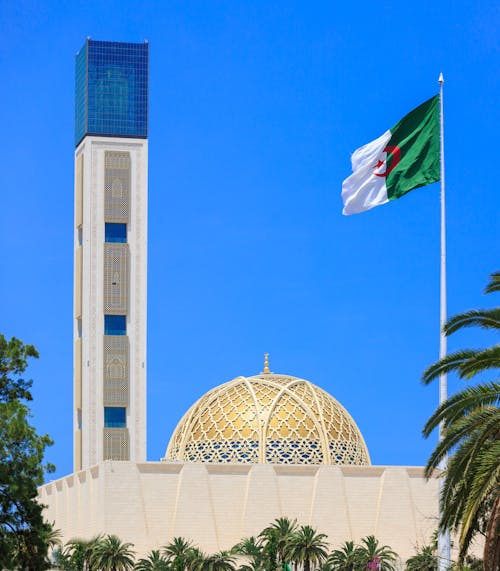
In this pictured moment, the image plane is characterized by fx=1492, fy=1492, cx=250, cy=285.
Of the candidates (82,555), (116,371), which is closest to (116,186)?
(116,371)

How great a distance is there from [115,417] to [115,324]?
375 centimetres

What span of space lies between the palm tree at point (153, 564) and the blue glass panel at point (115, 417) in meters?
13.0

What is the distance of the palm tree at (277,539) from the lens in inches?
1820

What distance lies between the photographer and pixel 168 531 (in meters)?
48.3

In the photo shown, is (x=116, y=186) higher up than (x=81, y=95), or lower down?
lower down

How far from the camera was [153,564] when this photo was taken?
150 ft

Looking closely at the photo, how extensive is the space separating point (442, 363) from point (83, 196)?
38.3 meters

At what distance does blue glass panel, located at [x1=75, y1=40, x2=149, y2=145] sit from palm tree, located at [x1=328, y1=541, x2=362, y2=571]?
20805mm

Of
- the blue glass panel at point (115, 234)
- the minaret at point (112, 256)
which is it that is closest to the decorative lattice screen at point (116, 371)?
the minaret at point (112, 256)

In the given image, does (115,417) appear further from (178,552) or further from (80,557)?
(178,552)

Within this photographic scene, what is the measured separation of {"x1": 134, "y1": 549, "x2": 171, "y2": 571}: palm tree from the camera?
4528 centimetres

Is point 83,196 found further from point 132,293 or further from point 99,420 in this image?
point 99,420

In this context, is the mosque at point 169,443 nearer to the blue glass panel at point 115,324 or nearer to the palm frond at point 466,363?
the blue glass panel at point 115,324

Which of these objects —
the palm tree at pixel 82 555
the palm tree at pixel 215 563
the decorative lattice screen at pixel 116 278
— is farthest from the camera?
the decorative lattice screen at pixel 116 278
